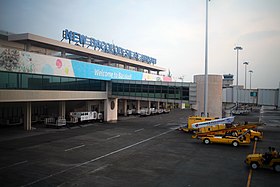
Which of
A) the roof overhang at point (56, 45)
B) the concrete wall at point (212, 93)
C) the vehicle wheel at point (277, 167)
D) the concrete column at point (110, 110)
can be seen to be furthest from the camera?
the concrete column at point (110, 110)

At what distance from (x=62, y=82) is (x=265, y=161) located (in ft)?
108

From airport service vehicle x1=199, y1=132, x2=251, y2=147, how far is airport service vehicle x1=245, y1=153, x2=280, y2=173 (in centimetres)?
901

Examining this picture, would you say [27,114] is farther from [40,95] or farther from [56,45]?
[56,45]

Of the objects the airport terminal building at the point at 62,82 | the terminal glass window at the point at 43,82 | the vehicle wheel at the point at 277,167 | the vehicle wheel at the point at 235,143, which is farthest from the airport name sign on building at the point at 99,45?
the vehicle wheel at the point at 277,167

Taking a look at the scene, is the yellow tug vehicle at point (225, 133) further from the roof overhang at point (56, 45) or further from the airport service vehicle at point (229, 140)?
the roof overhang at point (56, 45)

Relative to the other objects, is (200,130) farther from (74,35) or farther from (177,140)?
(74,35)

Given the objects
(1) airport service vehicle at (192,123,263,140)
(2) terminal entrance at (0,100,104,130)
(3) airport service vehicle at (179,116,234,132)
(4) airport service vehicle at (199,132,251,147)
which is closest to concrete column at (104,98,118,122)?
(2) terminal entrance at (0,100,104,130)

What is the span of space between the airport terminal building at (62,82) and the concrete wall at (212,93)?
4.02ft


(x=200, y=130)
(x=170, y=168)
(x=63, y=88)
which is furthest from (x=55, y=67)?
(x=170, y=168)

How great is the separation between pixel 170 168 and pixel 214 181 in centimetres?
403

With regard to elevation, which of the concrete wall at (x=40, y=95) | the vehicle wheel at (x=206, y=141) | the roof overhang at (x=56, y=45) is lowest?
the vehicle wheel at (x=206, y=141)

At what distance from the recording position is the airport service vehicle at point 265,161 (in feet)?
64.8

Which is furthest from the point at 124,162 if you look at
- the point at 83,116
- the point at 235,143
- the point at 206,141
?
the point at 83,116

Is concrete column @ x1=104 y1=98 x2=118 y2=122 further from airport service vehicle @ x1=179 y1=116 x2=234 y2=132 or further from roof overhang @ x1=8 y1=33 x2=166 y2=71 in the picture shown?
airport service vehicle @ x1=179 y1=116 x2=234 y2=132
